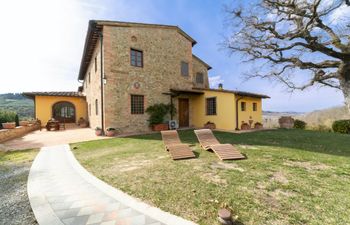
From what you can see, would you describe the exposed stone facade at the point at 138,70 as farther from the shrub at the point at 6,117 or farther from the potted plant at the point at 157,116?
the shrub at the point at 6,117

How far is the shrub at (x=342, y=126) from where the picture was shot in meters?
15.4

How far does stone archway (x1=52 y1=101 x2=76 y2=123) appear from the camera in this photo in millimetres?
20031

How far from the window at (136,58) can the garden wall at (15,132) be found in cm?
853

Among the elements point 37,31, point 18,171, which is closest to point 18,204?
point 18,171

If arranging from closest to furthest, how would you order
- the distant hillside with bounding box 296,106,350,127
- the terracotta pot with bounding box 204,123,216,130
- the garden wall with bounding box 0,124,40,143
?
the garden wall with bounding box 0,124,40,143 → the terracotta pot with bounding box 204,123,216,130 → the distant hillside with bounding box 296,106,350,127

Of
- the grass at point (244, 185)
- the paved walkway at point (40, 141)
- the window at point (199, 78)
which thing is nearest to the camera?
the grass at point (244, 185)

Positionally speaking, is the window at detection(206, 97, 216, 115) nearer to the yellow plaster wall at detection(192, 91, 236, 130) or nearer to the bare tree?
the yellow plaster wall at detection(192, 91, 236, 130)

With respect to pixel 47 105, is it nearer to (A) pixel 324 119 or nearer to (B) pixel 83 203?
(B) pixel 83 203

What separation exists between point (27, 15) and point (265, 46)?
1138 centimetres

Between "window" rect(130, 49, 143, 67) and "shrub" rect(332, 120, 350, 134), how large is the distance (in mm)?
16829

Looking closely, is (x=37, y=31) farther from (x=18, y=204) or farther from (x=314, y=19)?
(x=314, y=19)

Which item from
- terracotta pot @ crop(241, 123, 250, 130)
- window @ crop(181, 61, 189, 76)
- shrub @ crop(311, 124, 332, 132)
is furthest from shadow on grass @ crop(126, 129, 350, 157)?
shrub @ crop(311, 124, 332, 132)

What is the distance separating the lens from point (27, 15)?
759 centimetres

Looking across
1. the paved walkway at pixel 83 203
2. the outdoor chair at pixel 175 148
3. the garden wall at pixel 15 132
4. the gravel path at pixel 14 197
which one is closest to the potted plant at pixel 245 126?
the outdoor chair at pixel 175 148
